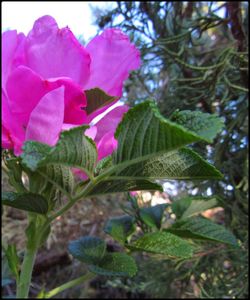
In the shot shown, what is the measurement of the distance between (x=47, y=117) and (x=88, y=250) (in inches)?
8.2

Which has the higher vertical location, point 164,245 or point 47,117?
point 47,117

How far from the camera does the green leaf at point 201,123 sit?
0.80ft

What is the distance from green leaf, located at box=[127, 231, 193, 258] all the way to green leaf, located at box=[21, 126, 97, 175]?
0.49ft

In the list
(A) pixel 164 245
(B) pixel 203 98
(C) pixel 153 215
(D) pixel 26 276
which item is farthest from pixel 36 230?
(B) pixel 203 98

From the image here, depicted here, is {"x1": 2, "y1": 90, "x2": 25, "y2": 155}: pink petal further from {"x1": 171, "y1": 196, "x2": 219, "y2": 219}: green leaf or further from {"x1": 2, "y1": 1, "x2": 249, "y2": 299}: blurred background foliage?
{"x1": 2, "y1": 1, "x2": 249, "y2": 299}: blurred background foliage

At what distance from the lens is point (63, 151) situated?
0.25m

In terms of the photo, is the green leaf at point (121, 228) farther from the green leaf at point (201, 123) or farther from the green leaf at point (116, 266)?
the green leaf at point (201, 123)

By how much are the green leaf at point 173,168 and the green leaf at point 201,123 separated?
3 centimetres

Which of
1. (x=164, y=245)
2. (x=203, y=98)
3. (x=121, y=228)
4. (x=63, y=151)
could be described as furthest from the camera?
(x=203, y=98)

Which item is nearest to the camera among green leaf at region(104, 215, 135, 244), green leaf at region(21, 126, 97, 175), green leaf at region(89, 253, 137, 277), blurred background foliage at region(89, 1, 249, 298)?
green leaf at region(21, 126, 97, 175)

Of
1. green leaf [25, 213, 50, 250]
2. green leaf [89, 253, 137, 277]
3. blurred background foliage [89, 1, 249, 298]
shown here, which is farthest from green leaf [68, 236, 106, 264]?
blurred background foliage [89, 1, 249, 298]

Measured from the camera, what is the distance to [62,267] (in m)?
1.96

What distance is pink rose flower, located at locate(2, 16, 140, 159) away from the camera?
0.29 meters

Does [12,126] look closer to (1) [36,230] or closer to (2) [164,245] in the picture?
(1) [36,230]
